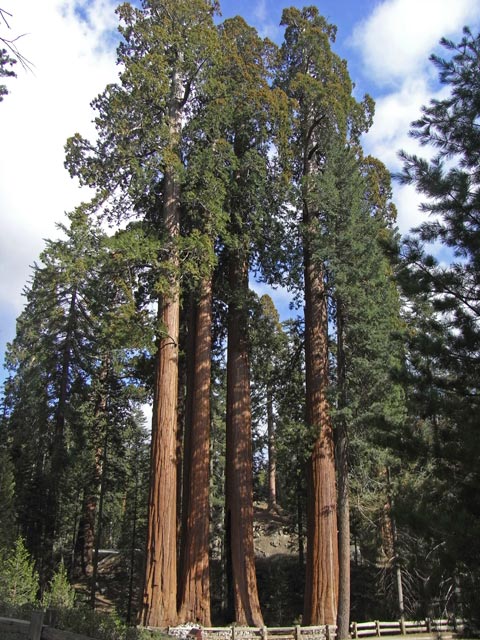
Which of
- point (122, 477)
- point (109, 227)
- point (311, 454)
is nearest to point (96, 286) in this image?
point (109, 227)

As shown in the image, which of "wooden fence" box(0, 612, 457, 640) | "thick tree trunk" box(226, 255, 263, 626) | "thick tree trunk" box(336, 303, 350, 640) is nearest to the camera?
"wooden fence" box(0, 612, 457, 640)

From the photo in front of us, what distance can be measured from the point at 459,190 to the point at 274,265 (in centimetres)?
953

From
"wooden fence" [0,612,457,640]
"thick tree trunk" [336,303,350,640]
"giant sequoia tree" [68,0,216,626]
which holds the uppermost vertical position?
"giant sequoia tree" [68,0,216,626]

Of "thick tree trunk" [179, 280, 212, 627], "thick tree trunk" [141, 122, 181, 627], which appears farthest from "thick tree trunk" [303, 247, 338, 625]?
"thick tree trunk" [141, 122, 181, 627]

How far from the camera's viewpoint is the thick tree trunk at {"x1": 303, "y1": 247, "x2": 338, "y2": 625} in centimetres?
1333

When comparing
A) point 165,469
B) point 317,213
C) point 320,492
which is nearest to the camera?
point 165,469

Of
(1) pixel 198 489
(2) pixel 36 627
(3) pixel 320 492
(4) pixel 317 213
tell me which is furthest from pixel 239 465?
(2) pixel 36 627

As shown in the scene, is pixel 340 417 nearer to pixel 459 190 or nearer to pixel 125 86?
pixel 459 190

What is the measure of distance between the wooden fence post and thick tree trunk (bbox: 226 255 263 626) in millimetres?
8205

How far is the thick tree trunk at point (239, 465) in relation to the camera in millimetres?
13867

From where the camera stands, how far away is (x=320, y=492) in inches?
547

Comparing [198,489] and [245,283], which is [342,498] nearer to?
[198,489]

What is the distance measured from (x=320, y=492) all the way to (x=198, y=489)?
3.04 meters

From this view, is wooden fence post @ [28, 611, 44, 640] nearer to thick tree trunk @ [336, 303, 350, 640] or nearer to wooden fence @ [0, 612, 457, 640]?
wooden fence @ [0, 612, 457, 640]
